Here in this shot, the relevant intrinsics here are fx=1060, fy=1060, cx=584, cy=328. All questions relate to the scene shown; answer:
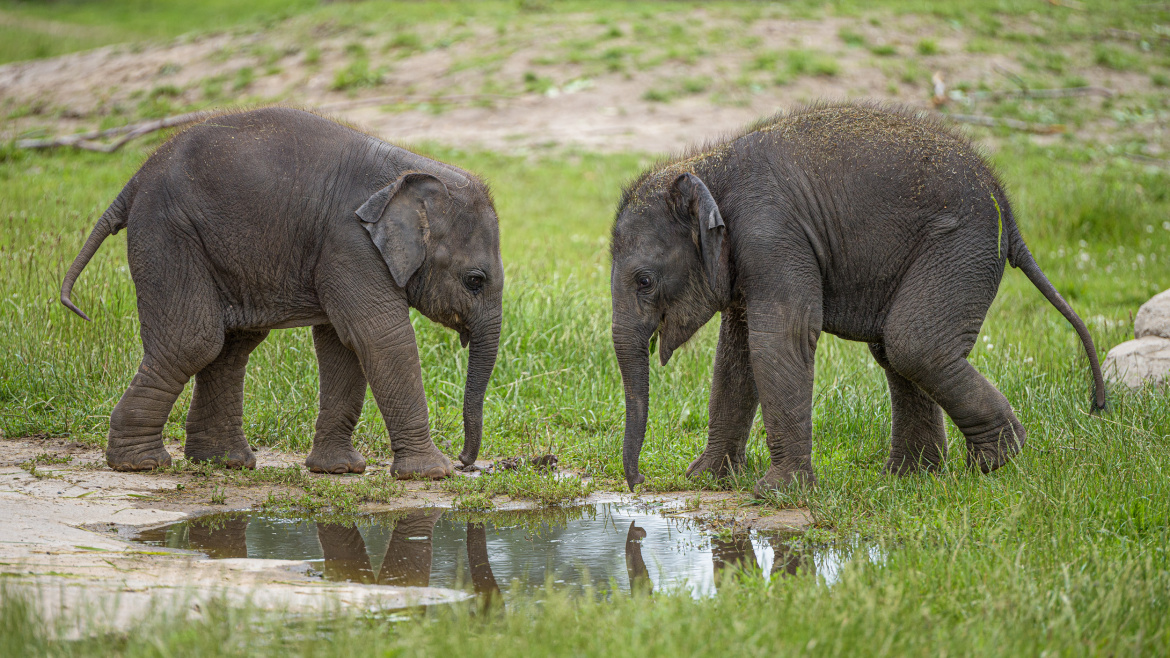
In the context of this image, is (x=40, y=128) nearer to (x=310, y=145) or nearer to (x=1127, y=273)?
(x=310, y=145)

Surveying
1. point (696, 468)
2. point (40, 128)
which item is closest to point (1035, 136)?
point (696, 468)

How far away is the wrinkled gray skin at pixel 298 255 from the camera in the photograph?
6.23 metres

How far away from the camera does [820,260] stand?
5863mm

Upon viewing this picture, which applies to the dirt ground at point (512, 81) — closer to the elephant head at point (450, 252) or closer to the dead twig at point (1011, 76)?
the dead twig at point (1011, 76)

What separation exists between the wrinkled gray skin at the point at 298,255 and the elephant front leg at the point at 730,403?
1.43m

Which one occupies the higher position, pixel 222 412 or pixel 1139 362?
pixel 222 412

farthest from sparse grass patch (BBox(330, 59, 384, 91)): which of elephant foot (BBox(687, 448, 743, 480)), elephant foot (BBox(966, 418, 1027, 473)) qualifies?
elephant foot (BBox(966, 418, 1027, 473))

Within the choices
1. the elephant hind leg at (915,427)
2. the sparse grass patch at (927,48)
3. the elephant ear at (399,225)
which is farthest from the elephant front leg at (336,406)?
the sparse grass patch at (927,48)

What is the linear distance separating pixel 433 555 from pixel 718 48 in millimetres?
18810

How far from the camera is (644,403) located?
600 cm

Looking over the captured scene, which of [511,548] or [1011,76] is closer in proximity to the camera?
[511,548]

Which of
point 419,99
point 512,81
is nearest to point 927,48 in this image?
point 512,81

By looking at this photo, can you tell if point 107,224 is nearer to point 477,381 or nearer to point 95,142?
point 477,381

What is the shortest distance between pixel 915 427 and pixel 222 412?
434 centimetres
